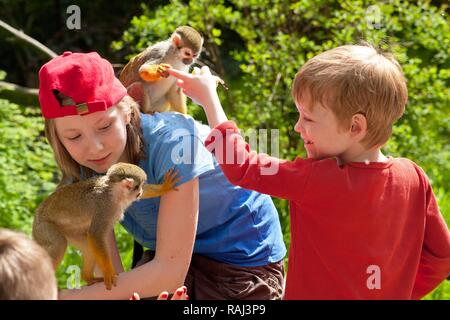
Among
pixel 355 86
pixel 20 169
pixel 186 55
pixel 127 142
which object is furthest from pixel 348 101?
pixel 20 169

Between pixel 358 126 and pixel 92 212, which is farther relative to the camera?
pixel 92 212

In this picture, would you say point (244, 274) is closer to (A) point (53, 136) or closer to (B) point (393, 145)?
(A) point (53, 136)

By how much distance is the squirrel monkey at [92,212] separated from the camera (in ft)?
7.24

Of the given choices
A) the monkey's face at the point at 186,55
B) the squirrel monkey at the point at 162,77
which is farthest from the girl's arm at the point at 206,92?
the monkey's face at the point at 186,55

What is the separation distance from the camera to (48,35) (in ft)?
27.1

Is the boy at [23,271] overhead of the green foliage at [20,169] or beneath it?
overhead

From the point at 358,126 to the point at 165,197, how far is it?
61cm

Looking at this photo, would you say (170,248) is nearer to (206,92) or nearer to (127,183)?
(127,183)

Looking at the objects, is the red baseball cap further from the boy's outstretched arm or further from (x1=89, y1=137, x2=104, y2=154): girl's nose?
the boy's outstretched arm

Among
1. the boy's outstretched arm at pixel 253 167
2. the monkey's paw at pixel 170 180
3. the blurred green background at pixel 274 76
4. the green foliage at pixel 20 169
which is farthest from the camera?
the blurred green background at pixel 274 76

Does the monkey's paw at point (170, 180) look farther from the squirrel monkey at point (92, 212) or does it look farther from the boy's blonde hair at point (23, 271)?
the boy's blonde hair at point (23, 271)

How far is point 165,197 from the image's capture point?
2.35m

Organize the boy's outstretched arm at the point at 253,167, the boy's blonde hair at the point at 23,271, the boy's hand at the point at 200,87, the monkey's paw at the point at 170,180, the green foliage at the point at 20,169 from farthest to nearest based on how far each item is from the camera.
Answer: the green foliage at the point at 20,169, the monkey's paw at the point at 170,180, the boy's hand at the point at 200,87, the boy's outstretched arm at the point at 253,167, the boy's blonde hair at the point at 23,271

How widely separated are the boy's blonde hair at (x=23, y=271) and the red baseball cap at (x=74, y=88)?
0.65 m
